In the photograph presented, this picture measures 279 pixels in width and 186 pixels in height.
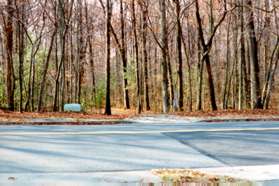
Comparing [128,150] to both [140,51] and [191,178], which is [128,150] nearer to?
[191,178]

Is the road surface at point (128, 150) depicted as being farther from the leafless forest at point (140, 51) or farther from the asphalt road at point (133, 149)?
the leafless forest at point (140, 51)

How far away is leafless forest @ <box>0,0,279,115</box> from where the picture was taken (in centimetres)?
2494

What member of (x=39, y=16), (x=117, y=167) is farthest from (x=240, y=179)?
(x=39, y=16)

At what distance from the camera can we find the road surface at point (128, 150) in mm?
6629

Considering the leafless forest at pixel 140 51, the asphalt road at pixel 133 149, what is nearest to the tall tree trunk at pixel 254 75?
the leafless forest at pixel 140 51

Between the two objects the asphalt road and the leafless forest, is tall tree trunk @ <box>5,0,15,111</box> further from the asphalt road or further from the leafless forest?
the asphalt road

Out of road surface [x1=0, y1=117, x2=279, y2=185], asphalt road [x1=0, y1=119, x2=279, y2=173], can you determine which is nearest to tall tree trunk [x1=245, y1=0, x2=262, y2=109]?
road surface [x1=0, y1=117, x2=279, y2=185]

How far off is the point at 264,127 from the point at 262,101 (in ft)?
Answer: 40.3

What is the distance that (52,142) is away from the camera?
8.90 m

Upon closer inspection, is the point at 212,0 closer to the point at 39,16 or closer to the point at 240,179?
the point at 39,16

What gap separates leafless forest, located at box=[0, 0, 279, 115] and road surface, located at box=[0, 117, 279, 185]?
11.1 m

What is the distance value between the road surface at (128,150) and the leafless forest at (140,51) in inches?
438

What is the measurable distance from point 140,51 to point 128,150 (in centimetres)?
2898

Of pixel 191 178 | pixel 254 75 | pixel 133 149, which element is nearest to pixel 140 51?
pixel 254 75
